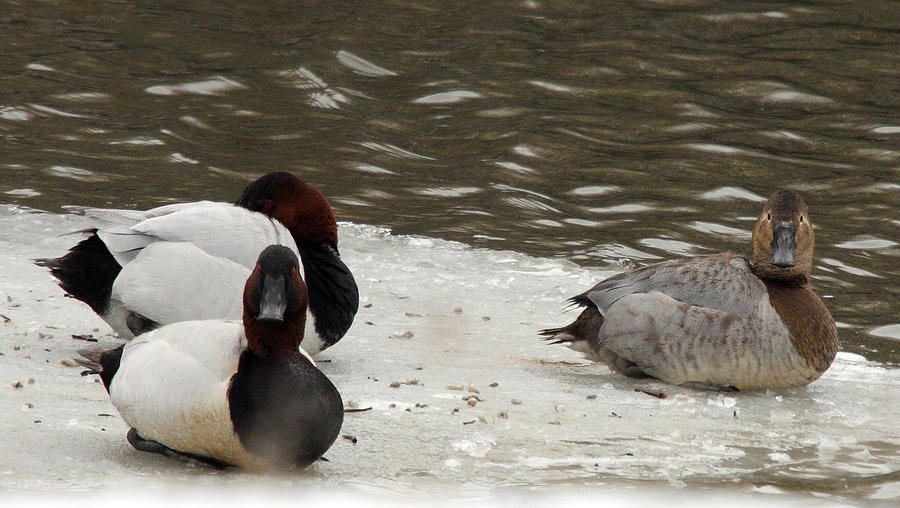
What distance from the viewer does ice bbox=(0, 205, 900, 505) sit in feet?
13.0

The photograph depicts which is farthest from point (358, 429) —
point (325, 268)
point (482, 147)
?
point (482, 147)

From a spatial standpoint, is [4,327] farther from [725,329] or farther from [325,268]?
[725,329]

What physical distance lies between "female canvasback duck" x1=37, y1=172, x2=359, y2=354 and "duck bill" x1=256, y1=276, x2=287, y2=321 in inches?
53.9

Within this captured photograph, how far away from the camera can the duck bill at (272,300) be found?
3.96 m

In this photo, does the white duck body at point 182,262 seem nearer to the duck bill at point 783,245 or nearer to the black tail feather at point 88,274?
the black tail feather at point 88,274

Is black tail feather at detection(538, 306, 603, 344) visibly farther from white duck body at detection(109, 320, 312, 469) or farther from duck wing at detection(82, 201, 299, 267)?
white duck body at detection(109, 320, 312, 469)

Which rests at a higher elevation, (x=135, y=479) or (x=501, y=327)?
(x=135, y=479)

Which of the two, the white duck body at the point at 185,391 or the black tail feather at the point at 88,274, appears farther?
the black tail feather at the point at 88,274

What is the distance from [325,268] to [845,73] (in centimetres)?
726

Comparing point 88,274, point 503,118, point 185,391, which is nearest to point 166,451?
point 185,391

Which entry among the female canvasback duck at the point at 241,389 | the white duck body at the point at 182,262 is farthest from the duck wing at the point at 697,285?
the female canvasback duck at the point at 241,389

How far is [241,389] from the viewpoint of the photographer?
3.91 meters

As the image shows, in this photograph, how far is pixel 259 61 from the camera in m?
12.0

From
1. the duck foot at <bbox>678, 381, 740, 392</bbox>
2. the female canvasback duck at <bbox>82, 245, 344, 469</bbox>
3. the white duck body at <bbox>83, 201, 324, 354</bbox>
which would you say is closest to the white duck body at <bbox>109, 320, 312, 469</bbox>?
the female canvasback duck at <bbox>82, 245, 344, 469</bbox>
